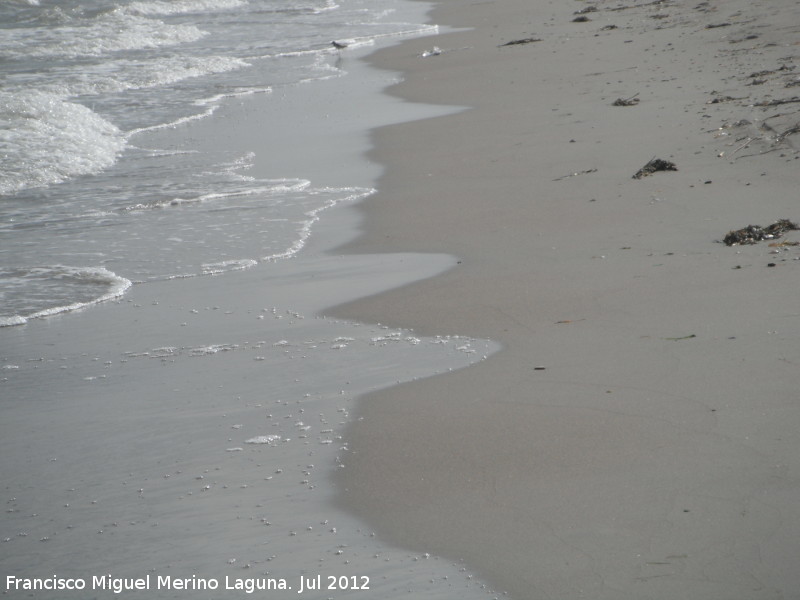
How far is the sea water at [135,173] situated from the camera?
5.52m

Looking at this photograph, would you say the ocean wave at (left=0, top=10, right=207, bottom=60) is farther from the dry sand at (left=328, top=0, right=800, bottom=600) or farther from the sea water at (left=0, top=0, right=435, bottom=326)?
the dry sand at (left=328, top=0, right=800, bottom=600)

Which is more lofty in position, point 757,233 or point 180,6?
point 180,6

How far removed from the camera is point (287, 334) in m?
4.29

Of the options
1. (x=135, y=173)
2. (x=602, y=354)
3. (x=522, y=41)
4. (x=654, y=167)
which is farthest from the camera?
(x=522, y=41)

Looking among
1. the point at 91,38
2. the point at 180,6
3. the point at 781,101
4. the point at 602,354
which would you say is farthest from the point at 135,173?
the point at 180,6

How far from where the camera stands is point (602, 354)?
11.9 feet

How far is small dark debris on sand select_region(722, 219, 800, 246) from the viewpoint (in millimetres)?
4535

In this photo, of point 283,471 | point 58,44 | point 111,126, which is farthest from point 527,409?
point 58,44

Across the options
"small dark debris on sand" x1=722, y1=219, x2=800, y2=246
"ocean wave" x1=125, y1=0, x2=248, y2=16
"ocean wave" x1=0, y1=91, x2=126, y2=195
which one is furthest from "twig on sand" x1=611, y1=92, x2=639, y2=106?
"ocean wave" x1=125, y1=0, x2=248, y2=16

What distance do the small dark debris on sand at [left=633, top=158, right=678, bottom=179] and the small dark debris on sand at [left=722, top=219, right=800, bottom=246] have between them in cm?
142

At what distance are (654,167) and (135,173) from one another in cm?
435

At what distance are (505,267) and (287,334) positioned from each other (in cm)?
123

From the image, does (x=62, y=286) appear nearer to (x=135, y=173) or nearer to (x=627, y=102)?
(x=135, y=173)

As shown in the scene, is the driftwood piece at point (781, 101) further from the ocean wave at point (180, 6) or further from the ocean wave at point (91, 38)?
the ocean wave at point (180, 6)
